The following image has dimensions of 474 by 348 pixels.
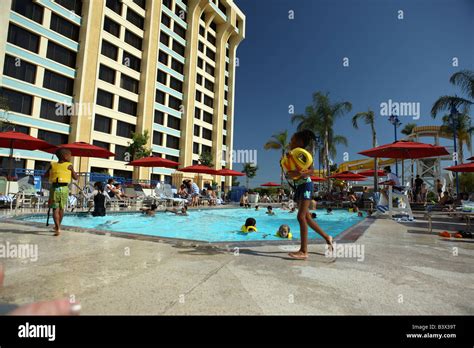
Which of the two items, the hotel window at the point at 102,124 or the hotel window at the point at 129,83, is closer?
the hotel window at the point at 102,124

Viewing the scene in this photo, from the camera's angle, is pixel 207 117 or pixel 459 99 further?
pixel 207 117

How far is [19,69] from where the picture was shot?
20.3 m

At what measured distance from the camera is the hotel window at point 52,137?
857 inches

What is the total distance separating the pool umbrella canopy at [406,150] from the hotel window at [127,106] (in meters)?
Result: 25.5

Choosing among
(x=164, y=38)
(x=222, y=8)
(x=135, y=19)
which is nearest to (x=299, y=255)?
(x=135, y=19)

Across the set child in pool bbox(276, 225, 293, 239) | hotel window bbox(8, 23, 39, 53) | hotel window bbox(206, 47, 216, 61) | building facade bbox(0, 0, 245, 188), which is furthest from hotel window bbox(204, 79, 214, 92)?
child in pool bbox(276, 225, 293, 239)

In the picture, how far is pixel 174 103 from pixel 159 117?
368 centimetres

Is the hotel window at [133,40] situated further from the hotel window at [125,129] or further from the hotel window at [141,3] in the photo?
the hotel window at [125,129]

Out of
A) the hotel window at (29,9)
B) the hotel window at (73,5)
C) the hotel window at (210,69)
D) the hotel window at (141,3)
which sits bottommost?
the hotel window at (29,9)

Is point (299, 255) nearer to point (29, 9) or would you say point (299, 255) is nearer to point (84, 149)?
point (84, 149)

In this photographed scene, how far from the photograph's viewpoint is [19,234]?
4984 millimetres

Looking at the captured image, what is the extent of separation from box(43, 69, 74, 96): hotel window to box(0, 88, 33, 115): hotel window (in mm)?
1983

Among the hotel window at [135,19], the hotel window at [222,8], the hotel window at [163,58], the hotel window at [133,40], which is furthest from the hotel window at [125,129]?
the hotel window at [222,8]
